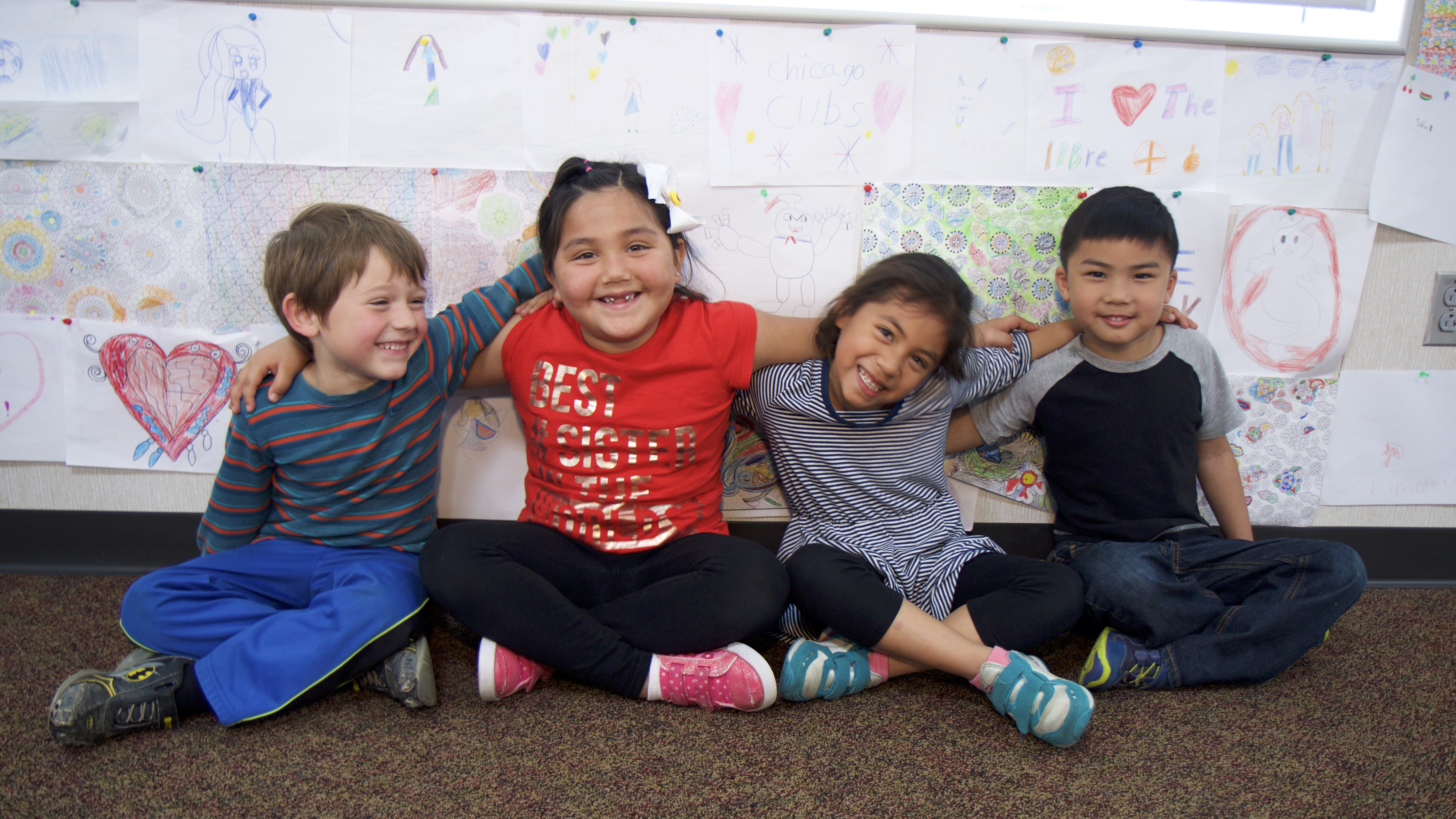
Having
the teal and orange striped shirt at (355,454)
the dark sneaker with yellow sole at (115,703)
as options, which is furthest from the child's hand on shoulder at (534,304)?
the dark sneaker with yellow sole at (115,703)

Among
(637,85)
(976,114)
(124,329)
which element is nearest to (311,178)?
(124,329)

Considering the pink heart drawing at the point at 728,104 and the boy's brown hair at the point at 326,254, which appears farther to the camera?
the pink heart drawing at the point at 728,104

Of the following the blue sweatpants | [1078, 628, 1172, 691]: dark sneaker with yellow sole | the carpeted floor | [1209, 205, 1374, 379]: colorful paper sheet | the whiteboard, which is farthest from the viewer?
[1209, 205, 1374, 379]: colorful paper sheet

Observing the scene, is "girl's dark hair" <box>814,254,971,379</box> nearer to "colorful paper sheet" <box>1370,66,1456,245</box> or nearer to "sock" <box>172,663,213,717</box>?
"colorful paper sheet" <box>1370,66,1456,245</box>

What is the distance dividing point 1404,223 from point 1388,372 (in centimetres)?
25

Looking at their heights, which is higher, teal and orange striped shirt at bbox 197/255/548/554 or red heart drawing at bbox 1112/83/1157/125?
red heart drawing at bbox 1112/83/1157/125

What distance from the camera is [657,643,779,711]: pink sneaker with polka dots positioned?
2.99ft

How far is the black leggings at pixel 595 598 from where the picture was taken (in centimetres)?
93

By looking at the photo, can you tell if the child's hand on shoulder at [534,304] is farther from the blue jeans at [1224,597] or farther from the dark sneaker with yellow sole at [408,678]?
the blue jeans at [1224,597]

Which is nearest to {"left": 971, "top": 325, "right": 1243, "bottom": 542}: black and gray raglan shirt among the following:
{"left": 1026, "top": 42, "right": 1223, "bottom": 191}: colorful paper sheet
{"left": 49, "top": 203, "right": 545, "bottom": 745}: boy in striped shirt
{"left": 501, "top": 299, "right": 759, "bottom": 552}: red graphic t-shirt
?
{"left": 1026, "top": 42, "right": 1223, "bottom": 191}: colorful paper sheet

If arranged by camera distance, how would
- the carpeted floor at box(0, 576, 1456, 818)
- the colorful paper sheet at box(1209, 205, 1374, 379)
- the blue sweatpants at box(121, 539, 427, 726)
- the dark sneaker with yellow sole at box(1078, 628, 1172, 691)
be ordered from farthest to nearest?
the colorful paper sheet at box(1209, 205, 1374, 379) < the dark sneaker with yellow sole at box(1078, 628, 1172, 691) < the blue sweatpants at box(121, 539, 427, 726) < the carpeted floor at box(0, 576, 1456, 818)

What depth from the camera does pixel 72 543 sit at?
4.10ft

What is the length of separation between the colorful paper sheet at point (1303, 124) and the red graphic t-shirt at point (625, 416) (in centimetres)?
86

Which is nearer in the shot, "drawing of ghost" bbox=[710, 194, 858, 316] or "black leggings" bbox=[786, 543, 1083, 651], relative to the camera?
"black leggings" bbox=[786, 543, 1083, 651]
